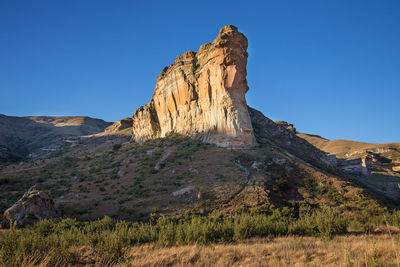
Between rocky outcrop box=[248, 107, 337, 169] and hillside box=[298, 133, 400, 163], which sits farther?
hillside box=[298, 133, 400, 163]

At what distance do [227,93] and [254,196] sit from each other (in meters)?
13.7

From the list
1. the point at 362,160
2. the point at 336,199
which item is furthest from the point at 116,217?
the point at 362,160

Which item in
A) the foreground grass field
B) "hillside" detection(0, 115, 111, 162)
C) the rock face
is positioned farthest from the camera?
"hillside" detection(0, 115, 111, 162)

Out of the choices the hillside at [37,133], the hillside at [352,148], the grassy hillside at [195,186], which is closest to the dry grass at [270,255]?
the grassy hillside at [195,186]

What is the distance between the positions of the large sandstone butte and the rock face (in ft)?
56.6

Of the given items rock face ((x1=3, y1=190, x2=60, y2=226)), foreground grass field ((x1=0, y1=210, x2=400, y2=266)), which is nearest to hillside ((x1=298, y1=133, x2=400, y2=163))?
foreground grass field ((x1=0, y1=210, x2=400, y2=266))

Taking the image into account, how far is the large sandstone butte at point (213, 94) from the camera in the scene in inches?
1053

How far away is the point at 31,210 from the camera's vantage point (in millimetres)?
13109

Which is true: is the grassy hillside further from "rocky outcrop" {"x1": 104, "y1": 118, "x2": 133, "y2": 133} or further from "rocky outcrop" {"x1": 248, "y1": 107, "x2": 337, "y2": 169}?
"rocky outcrop" {"x1": 104, "y1": 118, "x2": 133, "y2": 133}

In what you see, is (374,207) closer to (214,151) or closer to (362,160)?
(214,151)

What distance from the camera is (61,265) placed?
18.3 ft

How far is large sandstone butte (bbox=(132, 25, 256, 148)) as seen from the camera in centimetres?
2673

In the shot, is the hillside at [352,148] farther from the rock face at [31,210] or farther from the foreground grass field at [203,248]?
the rock face at [31,210]

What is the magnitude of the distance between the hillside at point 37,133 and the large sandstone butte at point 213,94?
45092mm
